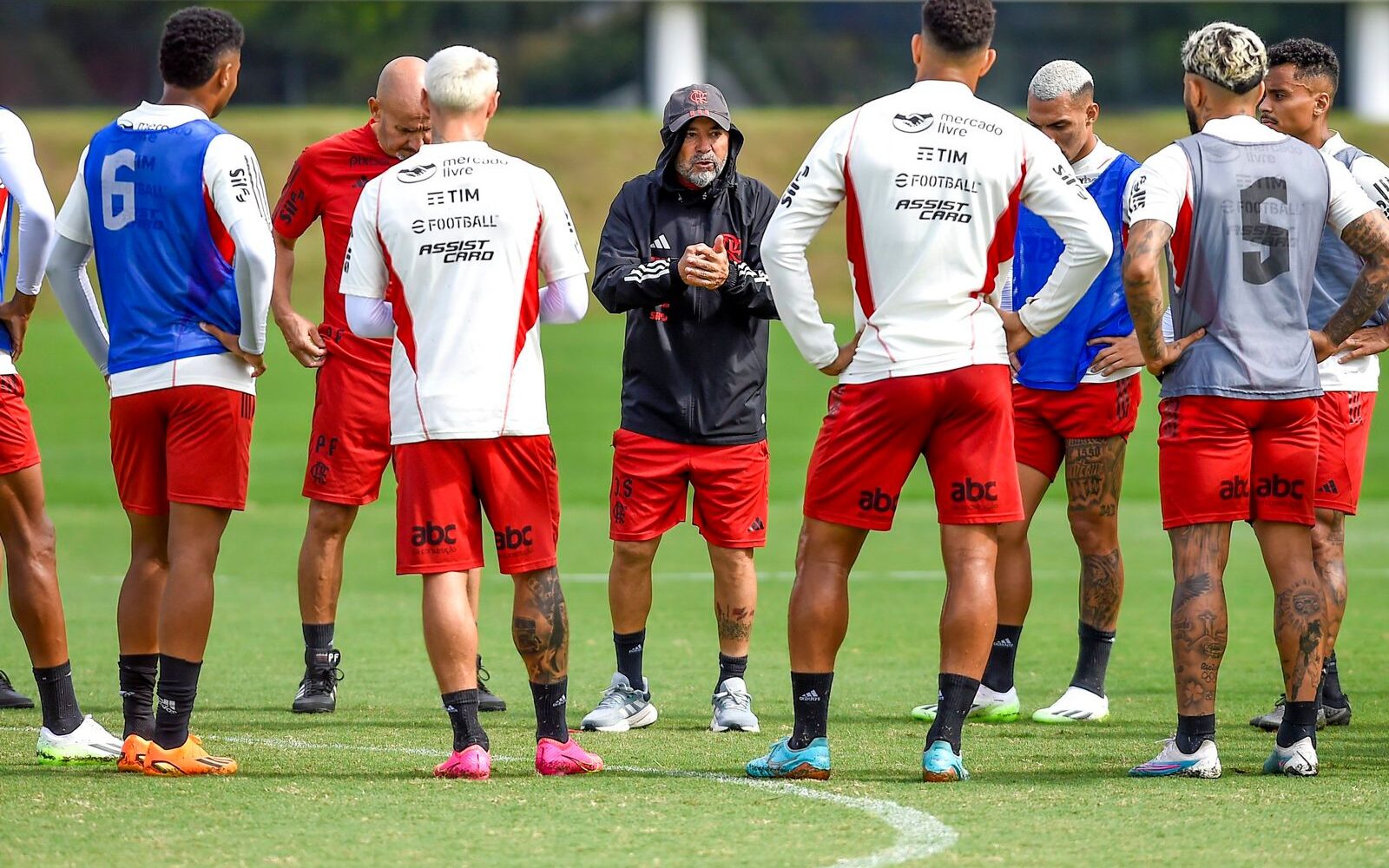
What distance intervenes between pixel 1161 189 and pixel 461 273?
2.26 metres

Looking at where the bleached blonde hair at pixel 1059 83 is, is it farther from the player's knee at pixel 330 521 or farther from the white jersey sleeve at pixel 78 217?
the white jersey sleeve at pixel 78 217

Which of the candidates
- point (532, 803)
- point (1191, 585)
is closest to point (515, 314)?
point (532, 803)

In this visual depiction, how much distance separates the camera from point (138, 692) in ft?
20.1

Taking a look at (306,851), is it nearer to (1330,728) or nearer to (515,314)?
(515,314)

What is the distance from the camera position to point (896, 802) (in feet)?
17.4

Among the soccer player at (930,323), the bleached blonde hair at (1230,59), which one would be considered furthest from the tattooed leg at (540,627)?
the bleached blonde hair at (1230,59)

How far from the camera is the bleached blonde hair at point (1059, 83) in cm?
722

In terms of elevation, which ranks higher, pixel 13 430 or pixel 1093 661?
pixel 13 430

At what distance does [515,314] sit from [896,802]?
1946 mm

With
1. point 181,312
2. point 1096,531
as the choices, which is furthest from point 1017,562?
point 181,312

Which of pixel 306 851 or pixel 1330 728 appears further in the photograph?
pixel 1330 728

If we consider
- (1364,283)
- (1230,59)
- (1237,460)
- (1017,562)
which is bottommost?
(1017,562)

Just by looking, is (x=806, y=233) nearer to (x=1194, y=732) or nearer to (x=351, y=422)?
(x=1194, y=732)

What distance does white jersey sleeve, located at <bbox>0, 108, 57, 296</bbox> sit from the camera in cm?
622
